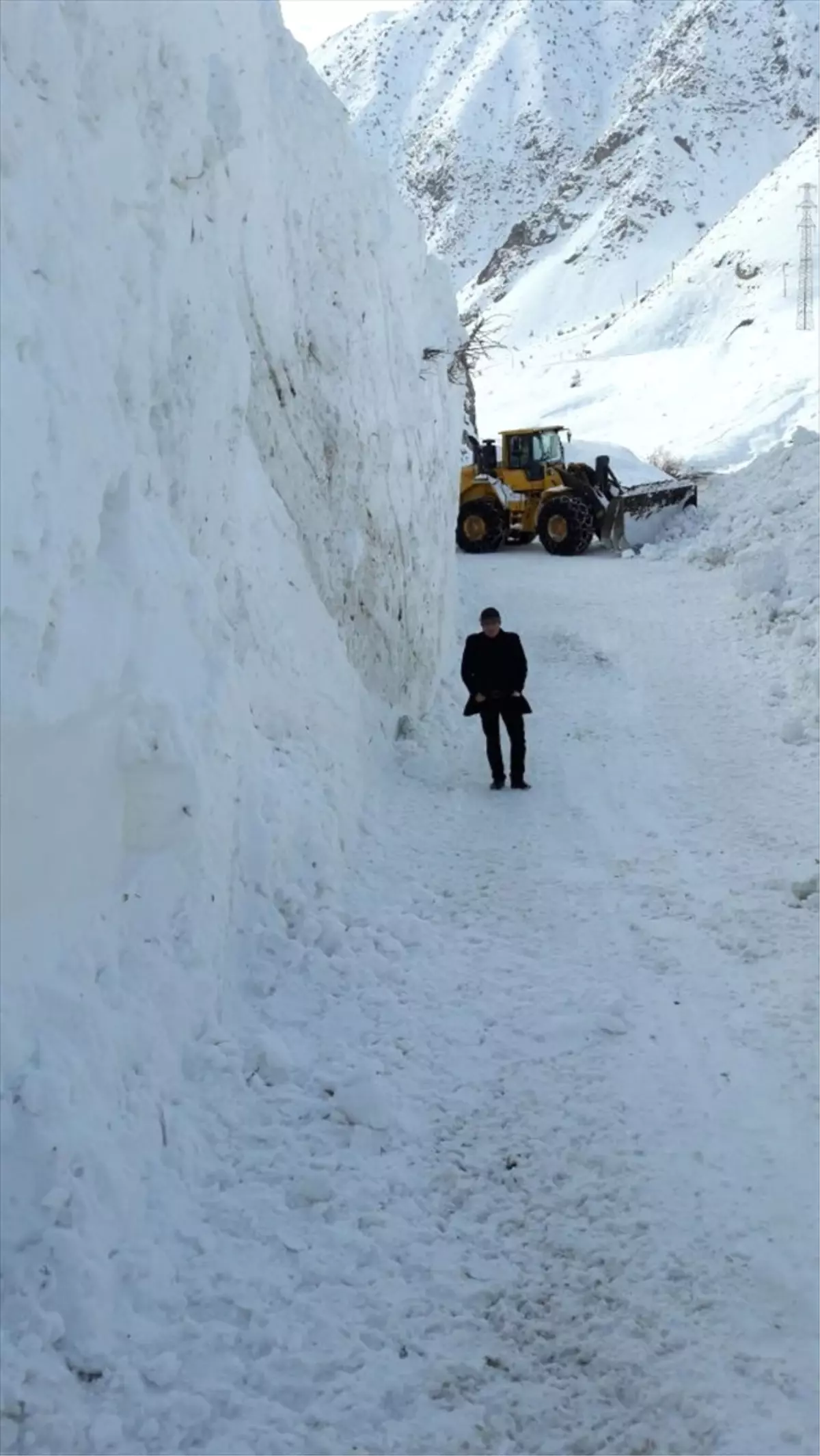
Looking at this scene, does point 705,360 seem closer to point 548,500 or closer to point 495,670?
point 548,500

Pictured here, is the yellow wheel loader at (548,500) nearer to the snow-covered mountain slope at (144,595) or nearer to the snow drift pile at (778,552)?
the snow drift pile at (778,552)

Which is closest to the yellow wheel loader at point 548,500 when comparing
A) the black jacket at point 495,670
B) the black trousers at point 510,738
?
the black jacket at point 495,670

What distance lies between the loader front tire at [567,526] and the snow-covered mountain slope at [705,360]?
10513 millimetres

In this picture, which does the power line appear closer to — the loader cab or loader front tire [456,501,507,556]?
the loader cab

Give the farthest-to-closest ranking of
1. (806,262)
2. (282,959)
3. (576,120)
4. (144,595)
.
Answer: (576,120), (806,262), (282,959), (144,595)

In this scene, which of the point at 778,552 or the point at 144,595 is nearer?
the point at 144,595

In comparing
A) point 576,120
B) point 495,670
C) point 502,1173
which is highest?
point 576,120

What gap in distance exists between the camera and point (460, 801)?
8.13 meters

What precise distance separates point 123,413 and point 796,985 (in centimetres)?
405

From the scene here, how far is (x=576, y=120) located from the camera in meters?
117

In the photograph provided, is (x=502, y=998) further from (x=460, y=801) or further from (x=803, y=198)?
(x=803, y=198)

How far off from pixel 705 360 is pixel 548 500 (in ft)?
83.1

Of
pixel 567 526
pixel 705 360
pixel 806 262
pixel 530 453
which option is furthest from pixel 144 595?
pixel 806 262

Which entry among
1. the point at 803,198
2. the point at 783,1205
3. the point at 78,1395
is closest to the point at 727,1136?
the point at 783,1205
